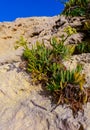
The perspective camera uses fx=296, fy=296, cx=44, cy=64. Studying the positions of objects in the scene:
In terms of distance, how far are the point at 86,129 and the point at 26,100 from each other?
1.62m

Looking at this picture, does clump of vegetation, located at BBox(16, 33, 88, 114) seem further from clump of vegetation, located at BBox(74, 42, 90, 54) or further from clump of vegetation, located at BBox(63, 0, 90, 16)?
clump of vegetation, located at BBox(63, 0, 90, 16)

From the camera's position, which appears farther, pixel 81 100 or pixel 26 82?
pixel 26 82

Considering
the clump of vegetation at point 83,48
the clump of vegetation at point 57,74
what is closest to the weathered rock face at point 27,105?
the clump of vegetation at point 57,74

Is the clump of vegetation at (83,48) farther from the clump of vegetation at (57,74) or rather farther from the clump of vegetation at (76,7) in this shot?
the clump of vegetation at (76,7)

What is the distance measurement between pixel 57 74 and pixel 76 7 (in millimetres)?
3892

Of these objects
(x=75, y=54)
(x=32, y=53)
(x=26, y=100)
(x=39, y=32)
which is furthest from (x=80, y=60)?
(x=39, y=32)

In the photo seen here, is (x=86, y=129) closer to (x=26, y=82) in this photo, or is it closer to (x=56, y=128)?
(x=56, y=128)

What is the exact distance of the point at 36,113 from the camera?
6.09 meters

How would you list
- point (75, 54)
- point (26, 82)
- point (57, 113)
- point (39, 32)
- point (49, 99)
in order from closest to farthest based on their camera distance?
point (57, 113) < point (49, 99) < point (26, 82) < point (75, 54) < point (39, 32)

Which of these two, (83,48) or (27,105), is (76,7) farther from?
(27,105)

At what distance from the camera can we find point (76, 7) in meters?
9.63

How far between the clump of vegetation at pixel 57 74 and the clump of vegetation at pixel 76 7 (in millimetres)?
2424

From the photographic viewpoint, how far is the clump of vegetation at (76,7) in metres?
9.45

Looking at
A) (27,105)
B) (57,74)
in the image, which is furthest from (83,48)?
(27,105)
